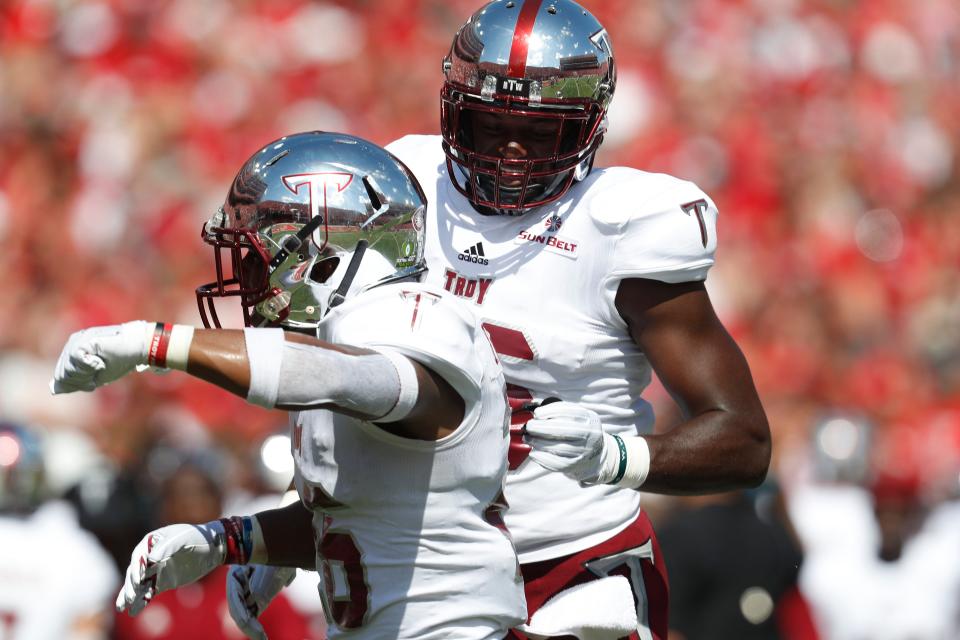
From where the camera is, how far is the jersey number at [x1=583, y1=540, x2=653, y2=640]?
3312 millimetres

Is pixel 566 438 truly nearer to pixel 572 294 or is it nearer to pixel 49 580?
pixel 572 294

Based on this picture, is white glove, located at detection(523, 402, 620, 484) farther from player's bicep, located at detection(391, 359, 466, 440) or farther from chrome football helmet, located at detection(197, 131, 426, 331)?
chrome football helmet, located at detection(197, 131, 426, 331)

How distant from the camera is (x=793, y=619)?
578 centimetres

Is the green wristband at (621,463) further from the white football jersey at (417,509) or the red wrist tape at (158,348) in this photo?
the red wrist tape at (158,348)

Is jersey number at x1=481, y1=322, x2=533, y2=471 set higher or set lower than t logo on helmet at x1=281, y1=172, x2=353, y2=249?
lower

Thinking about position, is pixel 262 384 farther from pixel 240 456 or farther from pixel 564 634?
pixel 240 456

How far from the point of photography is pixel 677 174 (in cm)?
961

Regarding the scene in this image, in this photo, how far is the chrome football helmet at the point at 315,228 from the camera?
9.41ft

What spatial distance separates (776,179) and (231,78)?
357cm

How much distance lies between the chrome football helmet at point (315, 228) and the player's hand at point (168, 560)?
0.48m

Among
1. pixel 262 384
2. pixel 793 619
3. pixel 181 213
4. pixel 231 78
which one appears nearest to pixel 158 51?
pixel 231 78

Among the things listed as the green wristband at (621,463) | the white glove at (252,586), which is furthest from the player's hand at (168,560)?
the green wristband at (621,463)

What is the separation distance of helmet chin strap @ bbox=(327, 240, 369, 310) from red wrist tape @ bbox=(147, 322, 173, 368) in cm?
55

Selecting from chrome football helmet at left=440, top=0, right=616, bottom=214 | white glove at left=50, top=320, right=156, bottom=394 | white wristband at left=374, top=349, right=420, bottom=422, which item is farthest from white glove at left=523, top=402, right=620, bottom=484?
white glove at left=50, top=320, right=156, bottom=394
